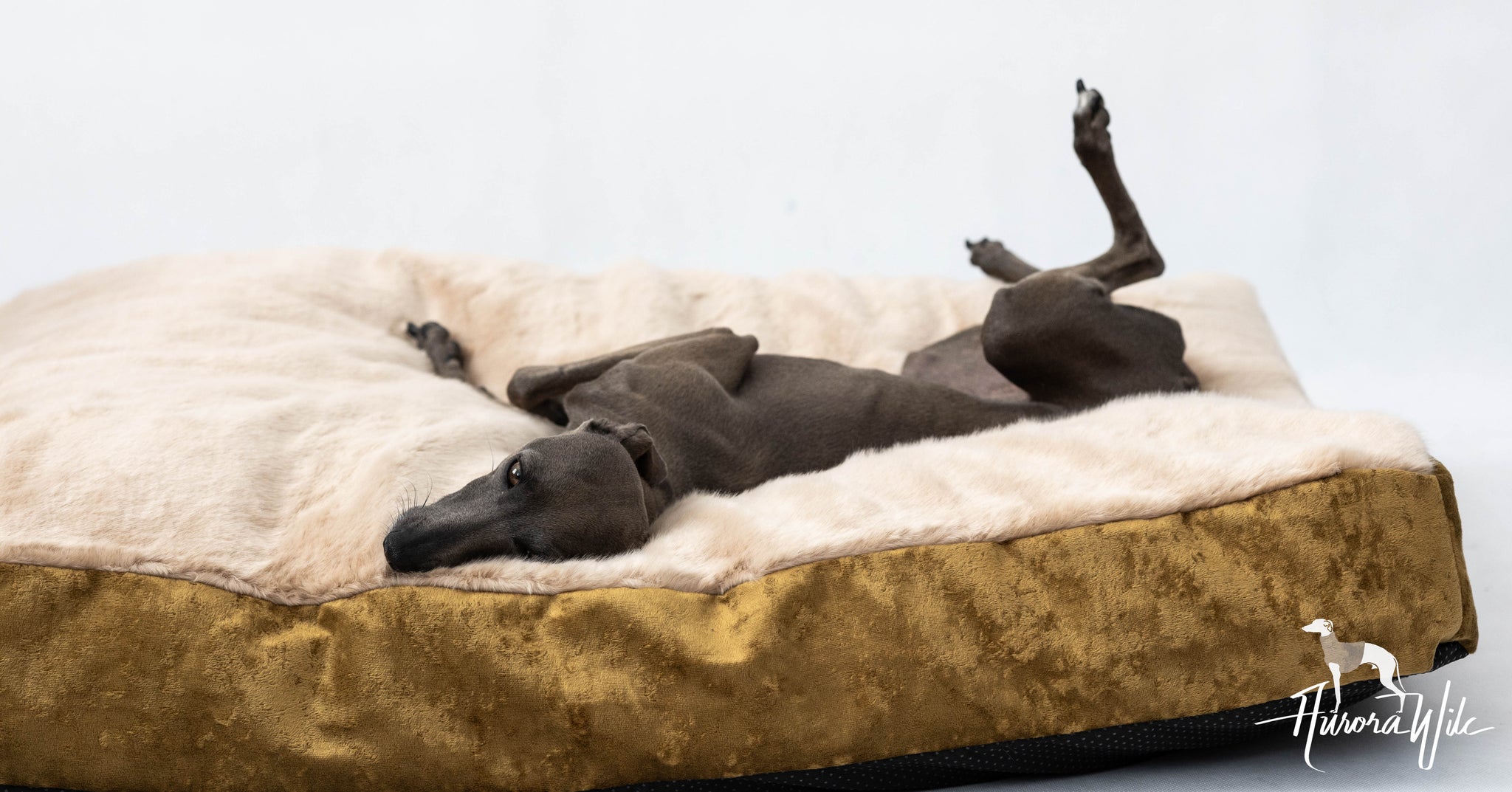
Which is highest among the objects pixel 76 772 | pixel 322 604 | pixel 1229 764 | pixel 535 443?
pixel 535 443

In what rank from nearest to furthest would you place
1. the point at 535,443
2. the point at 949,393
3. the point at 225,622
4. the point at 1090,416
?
the point at 225,622 < the point at 535,443 < the point at 1090,416 < the point at 949,393

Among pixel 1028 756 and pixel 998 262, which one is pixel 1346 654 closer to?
pixel 1028 756

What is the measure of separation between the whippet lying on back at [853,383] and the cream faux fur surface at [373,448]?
7.9 inches

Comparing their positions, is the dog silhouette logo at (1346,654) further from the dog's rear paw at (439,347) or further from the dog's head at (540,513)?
the dog's rear paw at (439,347)

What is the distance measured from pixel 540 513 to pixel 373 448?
59 centimetres

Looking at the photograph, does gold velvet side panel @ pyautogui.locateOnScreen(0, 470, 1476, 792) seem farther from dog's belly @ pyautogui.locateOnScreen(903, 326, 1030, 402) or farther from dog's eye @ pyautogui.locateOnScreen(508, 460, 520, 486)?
dog's belly @ pyautogui.locateOnScreen(903, 326, 1030, 402)

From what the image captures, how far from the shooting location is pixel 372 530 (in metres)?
2.27

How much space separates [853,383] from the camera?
340cm

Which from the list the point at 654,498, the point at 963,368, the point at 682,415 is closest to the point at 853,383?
the point at 682,415

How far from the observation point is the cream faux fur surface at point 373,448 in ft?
7.12

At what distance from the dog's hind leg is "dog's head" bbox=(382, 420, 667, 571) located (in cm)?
193

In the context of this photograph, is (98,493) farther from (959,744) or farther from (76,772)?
(959,744)

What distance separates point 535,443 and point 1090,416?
1.36m

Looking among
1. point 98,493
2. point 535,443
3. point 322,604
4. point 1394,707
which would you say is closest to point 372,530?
point 322,604
